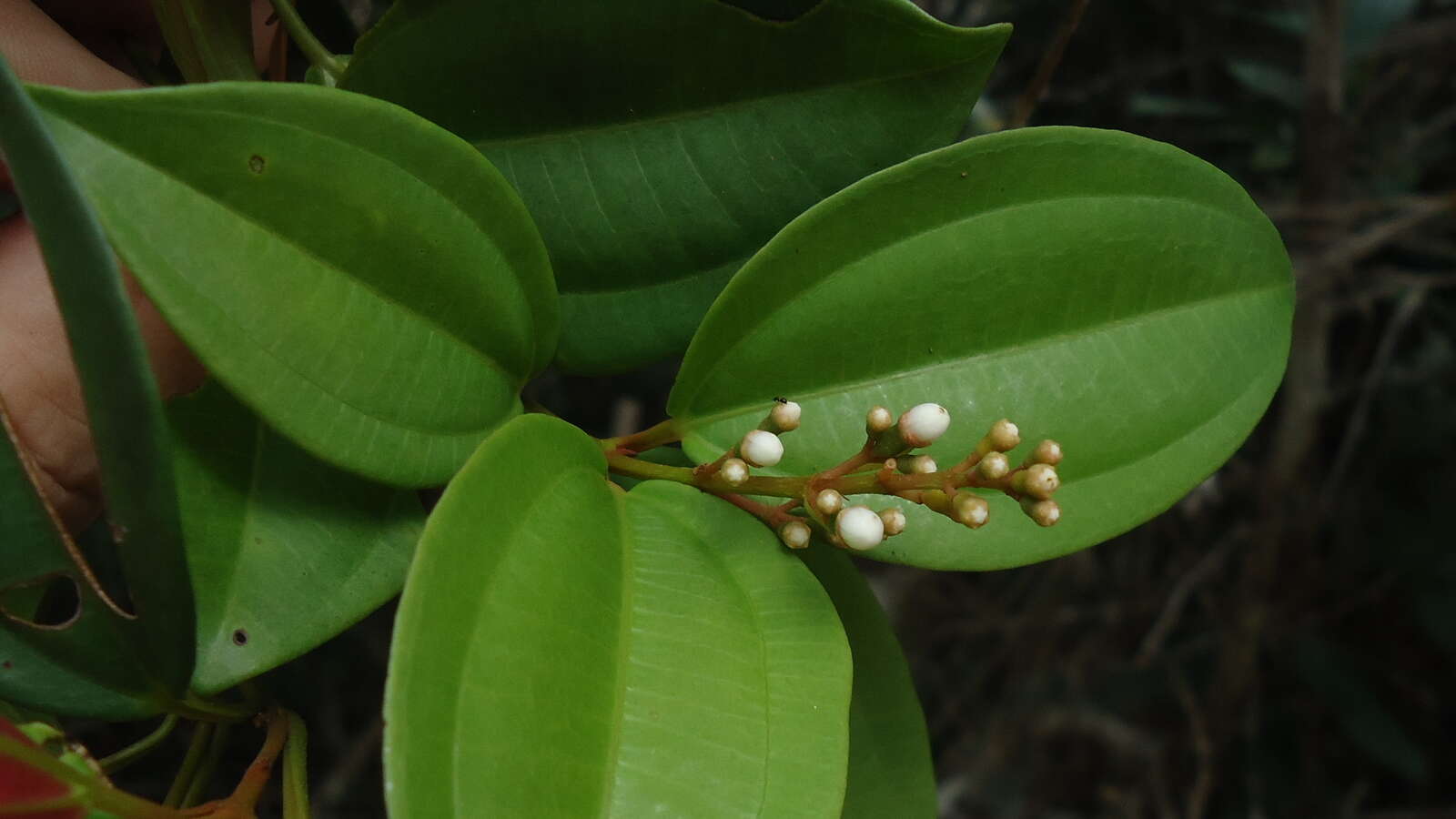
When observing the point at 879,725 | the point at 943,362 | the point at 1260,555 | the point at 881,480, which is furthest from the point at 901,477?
the point at 1260,555

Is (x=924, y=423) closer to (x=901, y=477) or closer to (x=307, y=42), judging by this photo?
(x=901, y=477)

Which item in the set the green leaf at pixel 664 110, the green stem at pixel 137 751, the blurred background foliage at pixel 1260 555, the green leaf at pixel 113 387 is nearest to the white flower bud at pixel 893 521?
the green leaf at pixel 664 110

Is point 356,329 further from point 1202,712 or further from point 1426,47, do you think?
point 1426,47

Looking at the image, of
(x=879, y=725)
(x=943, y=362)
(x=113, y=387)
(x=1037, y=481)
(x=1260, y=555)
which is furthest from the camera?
(x=1260, y=555)

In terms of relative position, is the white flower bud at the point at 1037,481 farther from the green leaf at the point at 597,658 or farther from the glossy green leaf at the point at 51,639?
the glossy green leaf at the point at 51,639

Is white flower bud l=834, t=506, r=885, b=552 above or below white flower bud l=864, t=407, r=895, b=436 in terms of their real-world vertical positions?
below

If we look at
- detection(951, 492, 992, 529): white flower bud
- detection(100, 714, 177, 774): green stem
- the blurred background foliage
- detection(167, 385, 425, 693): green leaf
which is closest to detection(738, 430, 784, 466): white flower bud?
detection(951, 492, 992, 529): white flower bud

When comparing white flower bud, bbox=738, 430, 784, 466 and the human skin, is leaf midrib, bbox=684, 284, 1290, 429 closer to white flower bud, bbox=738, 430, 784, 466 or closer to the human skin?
white flower bud, bbox=738, 430, 784, 466
